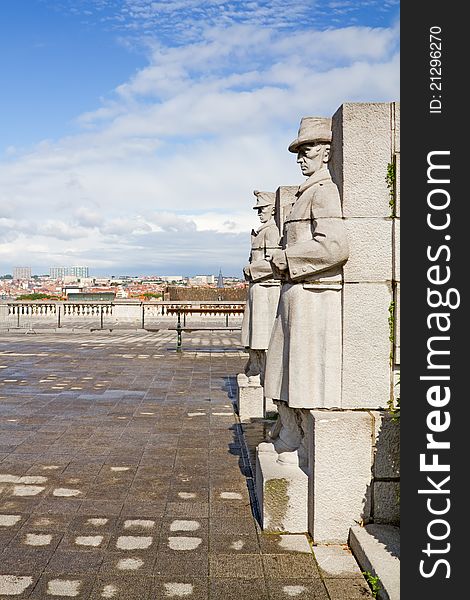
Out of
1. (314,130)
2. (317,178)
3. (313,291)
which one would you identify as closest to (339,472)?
(313,291)

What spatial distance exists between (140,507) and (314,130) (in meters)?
3.15

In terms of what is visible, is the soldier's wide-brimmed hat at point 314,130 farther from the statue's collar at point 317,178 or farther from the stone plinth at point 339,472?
the stone plinth at point 339,472

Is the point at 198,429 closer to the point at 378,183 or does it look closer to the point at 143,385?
the point at 143,385

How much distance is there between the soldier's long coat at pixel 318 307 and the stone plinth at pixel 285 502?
527mm

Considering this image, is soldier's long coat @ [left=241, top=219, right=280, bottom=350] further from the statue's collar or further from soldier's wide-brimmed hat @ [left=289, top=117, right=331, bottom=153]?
soldier's wide-brimmed hat @ [left=289, top=117, right=331, bottom=153]

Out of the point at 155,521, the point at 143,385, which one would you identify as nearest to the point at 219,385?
the point at 143,385

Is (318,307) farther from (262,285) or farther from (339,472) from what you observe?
(262,285)

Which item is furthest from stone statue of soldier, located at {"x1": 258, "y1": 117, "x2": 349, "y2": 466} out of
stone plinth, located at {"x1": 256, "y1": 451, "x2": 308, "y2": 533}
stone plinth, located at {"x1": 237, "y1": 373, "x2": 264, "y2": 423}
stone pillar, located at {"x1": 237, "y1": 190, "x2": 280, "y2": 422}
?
stone plinth, located at {"x1": 237, "y1": 373, "x2": 264, "y2": 423}

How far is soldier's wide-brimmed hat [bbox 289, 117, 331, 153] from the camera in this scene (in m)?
4.43

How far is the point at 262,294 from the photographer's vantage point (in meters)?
7.78

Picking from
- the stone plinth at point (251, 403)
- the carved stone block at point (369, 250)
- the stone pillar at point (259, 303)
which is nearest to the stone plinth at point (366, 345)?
the carved stone block at point (369, 250)

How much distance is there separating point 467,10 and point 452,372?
175 cm

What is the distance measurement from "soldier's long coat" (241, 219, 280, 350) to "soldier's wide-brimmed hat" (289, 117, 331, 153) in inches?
129

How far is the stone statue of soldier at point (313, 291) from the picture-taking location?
13.9 feet
